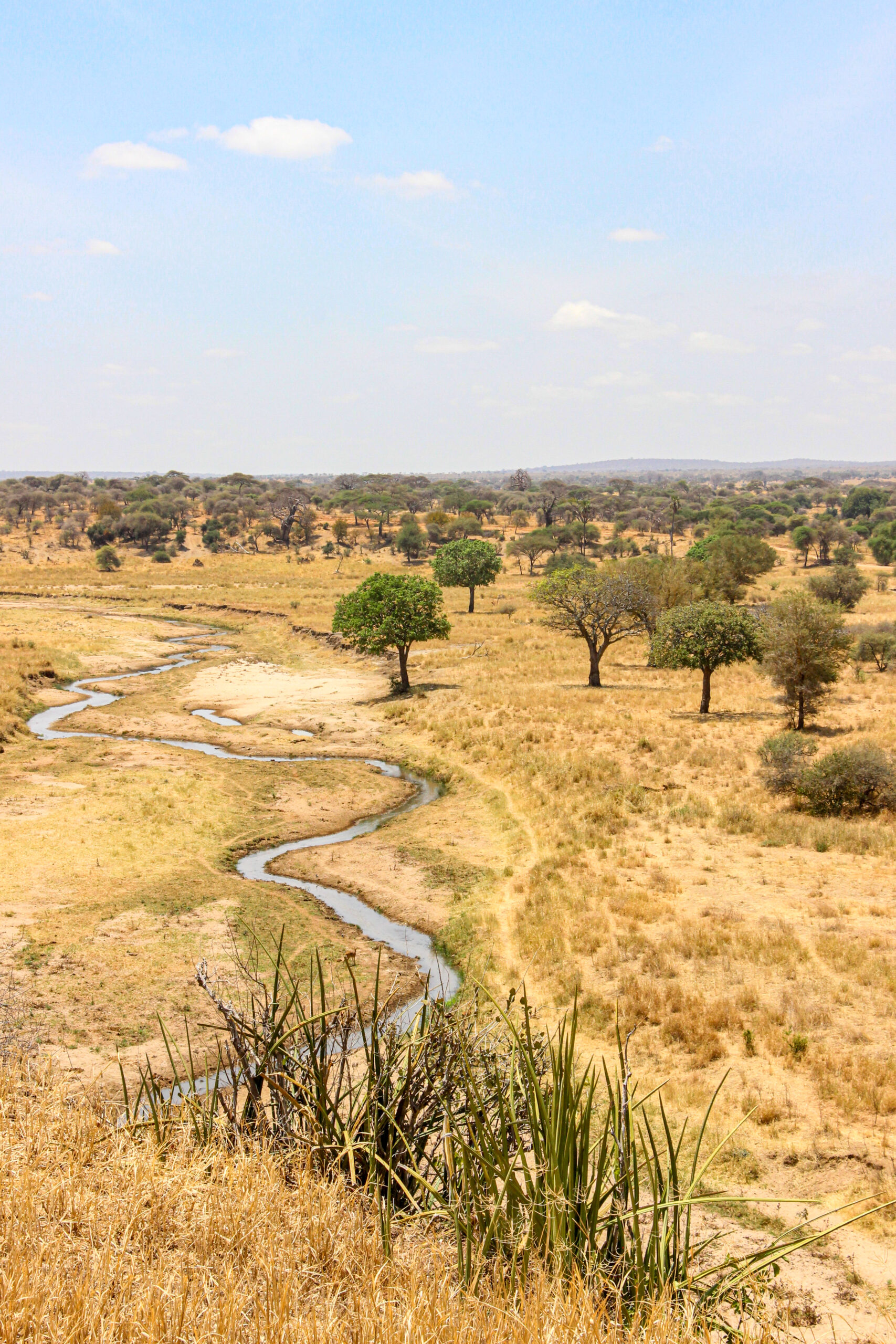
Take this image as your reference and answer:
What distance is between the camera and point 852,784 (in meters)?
23.2

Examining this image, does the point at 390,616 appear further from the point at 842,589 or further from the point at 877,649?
the point at 842,589

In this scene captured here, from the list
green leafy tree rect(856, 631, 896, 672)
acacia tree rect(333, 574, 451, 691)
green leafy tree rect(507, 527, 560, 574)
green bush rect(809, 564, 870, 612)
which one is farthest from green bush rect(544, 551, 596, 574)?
acacia tree rect(333, 574, 451, 691)

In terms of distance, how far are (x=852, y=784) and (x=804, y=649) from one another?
32.5 feet

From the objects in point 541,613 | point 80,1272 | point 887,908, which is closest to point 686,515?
point 541,613

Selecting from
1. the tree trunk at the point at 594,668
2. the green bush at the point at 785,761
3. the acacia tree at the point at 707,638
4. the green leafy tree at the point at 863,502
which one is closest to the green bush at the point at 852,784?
the green bush at the point at 785,761

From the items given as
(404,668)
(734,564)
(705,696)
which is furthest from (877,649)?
(734,564)

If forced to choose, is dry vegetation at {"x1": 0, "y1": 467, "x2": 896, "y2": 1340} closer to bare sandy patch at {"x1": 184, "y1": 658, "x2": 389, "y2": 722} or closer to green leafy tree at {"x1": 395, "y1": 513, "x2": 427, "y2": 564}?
bare sandy patch at {"x1": 184, "y1": 658, "x2": 389, "y2": 722}

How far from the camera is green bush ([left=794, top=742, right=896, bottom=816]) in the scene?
2297cm

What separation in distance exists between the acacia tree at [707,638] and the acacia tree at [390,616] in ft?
35.5

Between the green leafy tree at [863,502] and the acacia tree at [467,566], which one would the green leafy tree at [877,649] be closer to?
the acacia tree at [467,566]

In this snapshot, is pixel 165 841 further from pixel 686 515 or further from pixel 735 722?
pixel 686 515

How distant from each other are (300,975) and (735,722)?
22539mm

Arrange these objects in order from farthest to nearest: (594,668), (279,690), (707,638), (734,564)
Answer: (734,564), (279,690), (594,668), (707,638)

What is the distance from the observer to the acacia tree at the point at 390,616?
40094mm
